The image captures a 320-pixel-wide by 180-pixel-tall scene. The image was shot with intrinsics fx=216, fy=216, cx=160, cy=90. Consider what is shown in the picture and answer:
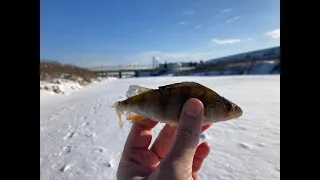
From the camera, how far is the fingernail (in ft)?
4.44

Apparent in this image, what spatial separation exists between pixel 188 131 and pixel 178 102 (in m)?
0.20

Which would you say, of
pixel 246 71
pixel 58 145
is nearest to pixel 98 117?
pixel 58 145

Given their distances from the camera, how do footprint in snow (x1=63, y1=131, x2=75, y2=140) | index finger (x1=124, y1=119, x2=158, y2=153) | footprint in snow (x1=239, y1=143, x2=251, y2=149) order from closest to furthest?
index finger (x1=124, y1=119, x2=158, y2=153) < footprint in snow (x1=239, y1=143, x2=251, y2=149) < footprint in snow (x1=63, y1=131, x2=75, y2=140)

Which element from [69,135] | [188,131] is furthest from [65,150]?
[188,131]

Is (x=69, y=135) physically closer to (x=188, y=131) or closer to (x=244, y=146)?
(x=244, y=146)

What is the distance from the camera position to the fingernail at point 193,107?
1.35 m

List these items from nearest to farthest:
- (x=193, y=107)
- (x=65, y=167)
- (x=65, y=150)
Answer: (x=193, y=107) < (x=65, y=167) < (x=65, y=150)

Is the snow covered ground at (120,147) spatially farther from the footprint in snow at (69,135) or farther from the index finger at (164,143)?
the index finger at (164,143)

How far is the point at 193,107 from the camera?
135 cm

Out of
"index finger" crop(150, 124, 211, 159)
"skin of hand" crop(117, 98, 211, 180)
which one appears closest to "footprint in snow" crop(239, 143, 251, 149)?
"skin of hand" crop(117, 98, 211, 180)

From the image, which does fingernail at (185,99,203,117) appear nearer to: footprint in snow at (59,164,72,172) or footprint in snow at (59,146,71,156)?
footprint in snow at (59,164,72,172)
